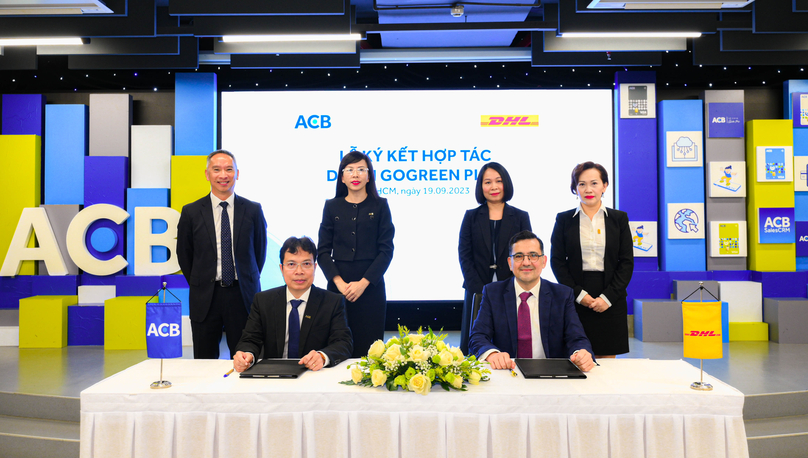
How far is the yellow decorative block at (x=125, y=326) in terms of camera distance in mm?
4930

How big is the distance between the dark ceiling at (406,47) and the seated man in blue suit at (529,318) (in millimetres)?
2511

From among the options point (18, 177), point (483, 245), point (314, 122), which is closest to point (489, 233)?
point (483, 245)

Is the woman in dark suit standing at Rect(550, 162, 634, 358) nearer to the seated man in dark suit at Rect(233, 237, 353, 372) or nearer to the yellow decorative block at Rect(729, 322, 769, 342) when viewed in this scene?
the seated man in dark suit at Rect(233, 237, 353, 372)

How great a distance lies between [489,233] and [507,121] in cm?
255

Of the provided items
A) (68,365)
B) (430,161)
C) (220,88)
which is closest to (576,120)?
(430,161)

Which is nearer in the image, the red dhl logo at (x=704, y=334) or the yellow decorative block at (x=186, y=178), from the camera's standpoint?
the red dhl logo at (x=704, y=334)

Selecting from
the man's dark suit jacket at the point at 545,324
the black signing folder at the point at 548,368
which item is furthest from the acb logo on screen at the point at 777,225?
the black signing folder at the point at 548,368

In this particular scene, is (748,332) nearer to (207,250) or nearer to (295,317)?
(295,317)

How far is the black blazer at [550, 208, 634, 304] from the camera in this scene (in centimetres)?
289

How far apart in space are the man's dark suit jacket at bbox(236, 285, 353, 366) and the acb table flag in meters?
0.46

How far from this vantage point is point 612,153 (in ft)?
18.1

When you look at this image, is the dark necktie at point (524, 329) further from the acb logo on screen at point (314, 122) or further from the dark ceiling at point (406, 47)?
the acb logo on screen at point (314, 122)

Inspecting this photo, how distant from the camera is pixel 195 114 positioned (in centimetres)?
541

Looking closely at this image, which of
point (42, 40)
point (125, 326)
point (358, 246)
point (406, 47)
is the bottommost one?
point (125, 326)
